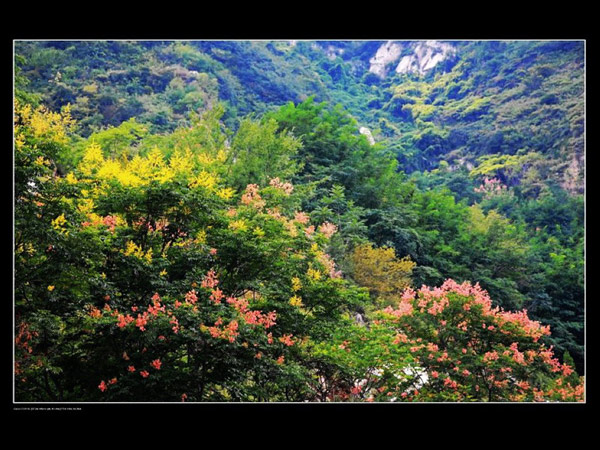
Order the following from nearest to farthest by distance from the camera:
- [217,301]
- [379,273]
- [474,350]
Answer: [217,301]
[474,350]
[379,273]

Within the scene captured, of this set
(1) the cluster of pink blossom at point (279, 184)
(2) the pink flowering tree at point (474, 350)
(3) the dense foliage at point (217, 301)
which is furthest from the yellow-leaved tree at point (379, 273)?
(2) the pink flowering tree at point (474, 350)

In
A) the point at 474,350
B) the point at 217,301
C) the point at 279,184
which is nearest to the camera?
the point at 217,301

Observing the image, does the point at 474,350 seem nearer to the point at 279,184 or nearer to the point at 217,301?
the point at 217,301

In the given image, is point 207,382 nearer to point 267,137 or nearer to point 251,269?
point 251,269

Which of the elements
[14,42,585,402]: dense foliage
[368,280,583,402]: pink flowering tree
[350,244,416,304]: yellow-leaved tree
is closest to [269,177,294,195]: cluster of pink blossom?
[14,42,585,402]: dense foliage

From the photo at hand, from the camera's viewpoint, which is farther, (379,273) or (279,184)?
(379,273)

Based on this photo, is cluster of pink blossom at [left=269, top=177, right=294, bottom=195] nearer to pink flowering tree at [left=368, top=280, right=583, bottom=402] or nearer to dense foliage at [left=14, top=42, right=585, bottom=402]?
dense foliage at [left=14, top=42, right=585, bottom=402]

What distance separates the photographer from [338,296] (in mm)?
7184

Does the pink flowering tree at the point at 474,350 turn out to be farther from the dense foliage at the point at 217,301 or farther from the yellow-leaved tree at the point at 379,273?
the yellow-leaved tree at the point at 379,273

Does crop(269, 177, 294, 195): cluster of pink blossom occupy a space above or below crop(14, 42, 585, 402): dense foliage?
above

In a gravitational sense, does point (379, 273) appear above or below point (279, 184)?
below

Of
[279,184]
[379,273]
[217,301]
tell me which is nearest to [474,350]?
[217,301]

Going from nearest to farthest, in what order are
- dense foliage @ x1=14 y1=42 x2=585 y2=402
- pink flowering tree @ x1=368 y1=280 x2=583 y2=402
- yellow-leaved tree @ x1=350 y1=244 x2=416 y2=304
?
dense foliage @ x1=14 y1=42 x2=585 y2=402 → pink flowering tree @ x1=368 y1=280 x2=583 y2=402 → yellow-leaved tree @ x1=350 y1=244 x2=416 y2=304
